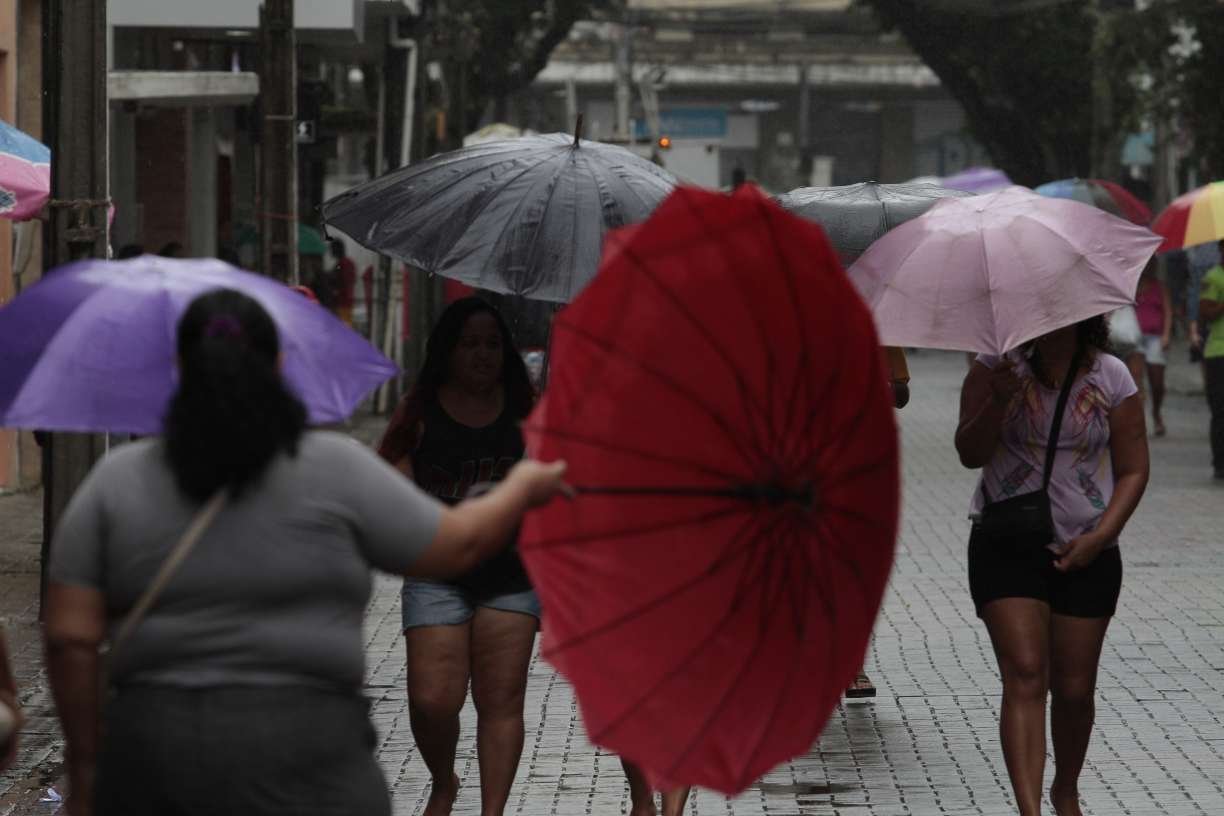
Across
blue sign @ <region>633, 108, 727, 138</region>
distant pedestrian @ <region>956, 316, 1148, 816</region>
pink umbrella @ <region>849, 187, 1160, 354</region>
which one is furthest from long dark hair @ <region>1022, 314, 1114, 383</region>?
blue sign @ <region>633, 108, 727, 138</region>

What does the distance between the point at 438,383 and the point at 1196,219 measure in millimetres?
11240

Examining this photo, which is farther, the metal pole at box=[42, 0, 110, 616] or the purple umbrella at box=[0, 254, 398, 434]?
the metal pole at box=[42, 0, 110, 616]

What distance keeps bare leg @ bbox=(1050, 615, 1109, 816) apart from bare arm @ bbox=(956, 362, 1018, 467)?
0.52 meters

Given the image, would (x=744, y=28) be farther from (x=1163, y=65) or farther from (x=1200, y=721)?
(x=1200, y=721)

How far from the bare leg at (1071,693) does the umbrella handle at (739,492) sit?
7.53ft

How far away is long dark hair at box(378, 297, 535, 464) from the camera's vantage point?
693cm

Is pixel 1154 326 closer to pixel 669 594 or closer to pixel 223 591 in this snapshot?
pixel 669 594

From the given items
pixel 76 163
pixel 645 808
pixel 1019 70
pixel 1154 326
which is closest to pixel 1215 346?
Answer: pixel 1154 326

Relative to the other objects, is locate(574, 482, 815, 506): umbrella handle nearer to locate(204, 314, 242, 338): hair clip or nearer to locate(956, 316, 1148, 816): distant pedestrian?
locate(204, 314, 242, 338): hair clip

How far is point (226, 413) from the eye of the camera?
401 centimetres

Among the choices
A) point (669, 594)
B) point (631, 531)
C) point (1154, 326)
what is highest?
point (631, 531)

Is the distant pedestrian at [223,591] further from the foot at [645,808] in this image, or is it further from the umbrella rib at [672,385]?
the foot at [645,808]

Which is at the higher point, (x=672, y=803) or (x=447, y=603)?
(x=447, y=603)

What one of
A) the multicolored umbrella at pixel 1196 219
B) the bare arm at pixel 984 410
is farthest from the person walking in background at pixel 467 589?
the multicolored umbrella at pixel 1196 219
